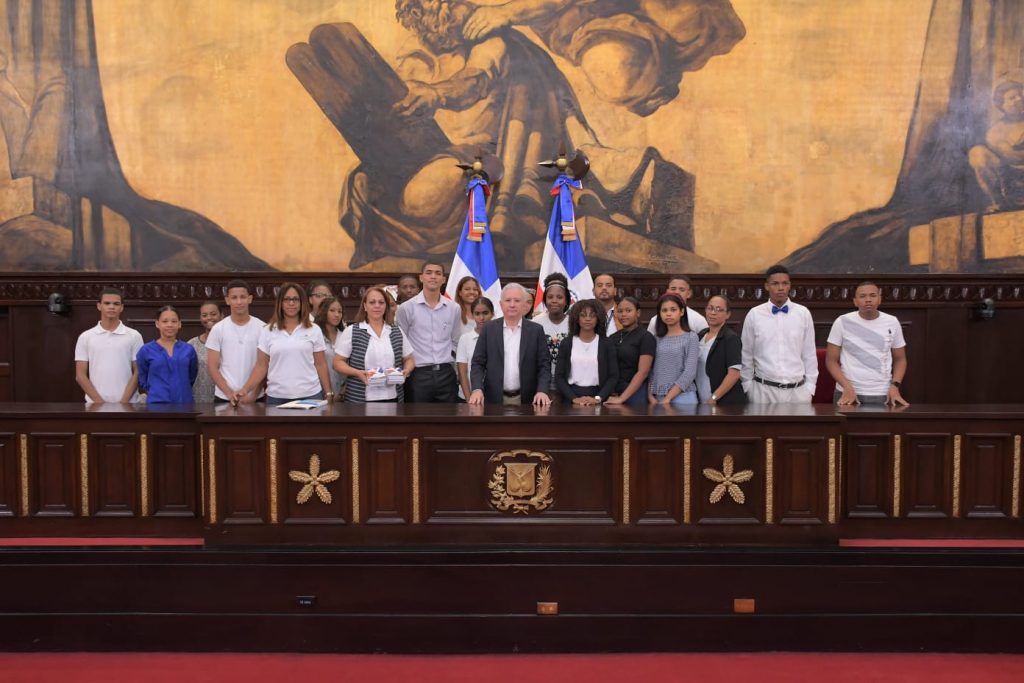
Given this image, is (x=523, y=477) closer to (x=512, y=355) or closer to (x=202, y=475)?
(x=512, y=355)

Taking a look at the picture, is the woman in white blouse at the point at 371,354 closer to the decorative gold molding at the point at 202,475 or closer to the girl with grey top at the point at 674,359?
the decorative gold molding at the point at 202,475

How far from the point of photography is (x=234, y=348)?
5.26 m

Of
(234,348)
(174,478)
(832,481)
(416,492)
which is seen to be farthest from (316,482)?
(832,481)

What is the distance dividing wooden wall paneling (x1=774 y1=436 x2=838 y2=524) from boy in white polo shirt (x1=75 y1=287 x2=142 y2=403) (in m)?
4.53

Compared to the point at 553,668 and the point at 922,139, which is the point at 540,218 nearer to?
the point at 922,139

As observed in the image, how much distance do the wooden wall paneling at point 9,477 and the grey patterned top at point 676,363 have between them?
4046mm

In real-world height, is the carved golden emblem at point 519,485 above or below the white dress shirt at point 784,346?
below

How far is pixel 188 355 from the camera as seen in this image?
208 inches

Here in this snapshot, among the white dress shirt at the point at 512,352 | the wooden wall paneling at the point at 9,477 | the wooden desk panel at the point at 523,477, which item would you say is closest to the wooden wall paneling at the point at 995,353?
the wooden desk panel at the point at 523,477

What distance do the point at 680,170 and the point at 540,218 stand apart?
5.38 ft

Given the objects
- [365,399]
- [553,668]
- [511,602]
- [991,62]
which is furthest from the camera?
[991,62]

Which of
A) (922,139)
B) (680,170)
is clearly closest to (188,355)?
(680,170)

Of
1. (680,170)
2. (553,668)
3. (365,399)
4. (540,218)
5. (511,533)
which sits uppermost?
(680,170)

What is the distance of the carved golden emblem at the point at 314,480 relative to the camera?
4.07m
